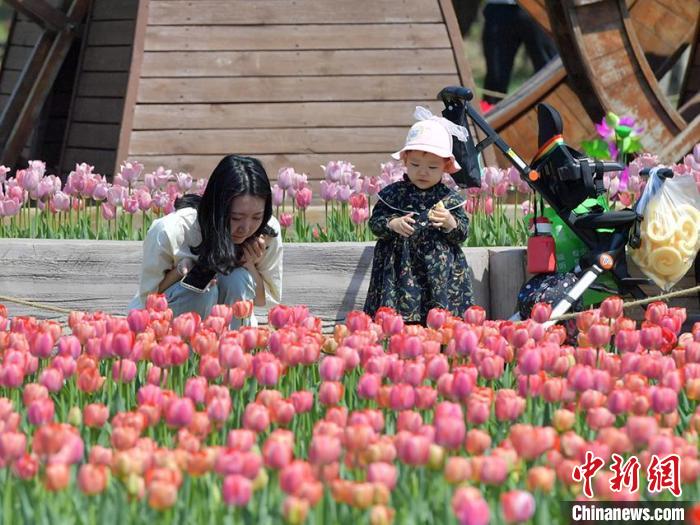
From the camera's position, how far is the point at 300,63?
26.3 feet

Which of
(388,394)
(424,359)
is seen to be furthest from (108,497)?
(424,359)

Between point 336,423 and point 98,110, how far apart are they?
7.07 meters

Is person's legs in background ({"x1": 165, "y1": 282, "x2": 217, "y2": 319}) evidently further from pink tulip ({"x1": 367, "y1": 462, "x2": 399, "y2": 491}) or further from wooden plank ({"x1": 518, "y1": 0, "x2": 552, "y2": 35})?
wooden plank ({"x1": 518, "y1": 0, "x2": 552, "y2": 35})

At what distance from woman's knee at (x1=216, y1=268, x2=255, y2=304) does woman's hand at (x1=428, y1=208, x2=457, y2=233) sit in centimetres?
67

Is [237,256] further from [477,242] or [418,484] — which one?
[418,484]

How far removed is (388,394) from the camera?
277 cm

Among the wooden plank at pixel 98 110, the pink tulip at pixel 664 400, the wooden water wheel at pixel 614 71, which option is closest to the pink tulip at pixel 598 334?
the pink tulip at pixel 664 400

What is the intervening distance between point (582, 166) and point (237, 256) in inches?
52.7

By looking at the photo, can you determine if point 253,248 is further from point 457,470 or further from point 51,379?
point 457,470

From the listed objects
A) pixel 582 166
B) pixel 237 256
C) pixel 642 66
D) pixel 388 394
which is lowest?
pixel 388 394

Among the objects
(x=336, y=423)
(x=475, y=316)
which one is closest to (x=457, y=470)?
(x=336, y=423)

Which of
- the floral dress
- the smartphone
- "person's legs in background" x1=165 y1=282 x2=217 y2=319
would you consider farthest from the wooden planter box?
the smartphone

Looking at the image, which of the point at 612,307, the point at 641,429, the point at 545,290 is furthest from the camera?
the point at 545,290

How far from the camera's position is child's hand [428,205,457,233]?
15.6ft
